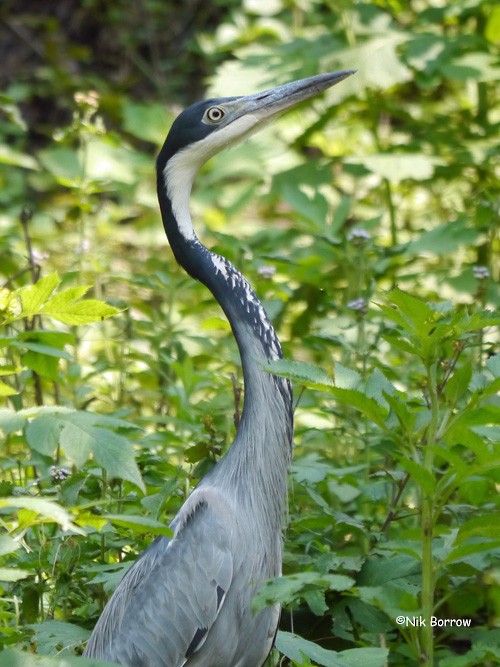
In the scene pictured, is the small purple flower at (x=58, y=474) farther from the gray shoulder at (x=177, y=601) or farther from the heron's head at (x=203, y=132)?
the heron's head at (x=203, y=132)

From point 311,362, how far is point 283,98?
120cm

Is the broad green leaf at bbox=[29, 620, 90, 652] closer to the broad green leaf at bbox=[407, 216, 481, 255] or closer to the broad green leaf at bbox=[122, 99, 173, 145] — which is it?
the broad green leaf at bbox=[407, 216, 481, 255]

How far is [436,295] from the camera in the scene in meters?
4.58

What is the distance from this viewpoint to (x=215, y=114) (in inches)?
128

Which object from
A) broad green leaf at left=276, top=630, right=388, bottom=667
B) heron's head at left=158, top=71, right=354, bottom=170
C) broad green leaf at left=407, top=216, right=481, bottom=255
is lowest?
broad green leaf at left=276, top=630, right=388, bottom=667

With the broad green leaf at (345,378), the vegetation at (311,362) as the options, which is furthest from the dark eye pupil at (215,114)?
the broad green leaf at (345,378)

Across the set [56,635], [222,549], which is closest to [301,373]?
[222,549]

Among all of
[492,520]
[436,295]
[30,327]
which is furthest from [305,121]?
[492,520]

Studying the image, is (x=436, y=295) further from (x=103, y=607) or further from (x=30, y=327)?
(x=103, y=607)

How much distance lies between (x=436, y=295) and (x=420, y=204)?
2.01 metres

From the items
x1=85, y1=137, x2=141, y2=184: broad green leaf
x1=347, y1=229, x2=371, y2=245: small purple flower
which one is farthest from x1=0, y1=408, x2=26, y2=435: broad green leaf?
x1=85, y1=137, x2=141, y2=184: broad green leaf

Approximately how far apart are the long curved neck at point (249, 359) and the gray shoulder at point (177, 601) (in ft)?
0.67

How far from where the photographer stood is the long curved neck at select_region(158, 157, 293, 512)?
2.81 m

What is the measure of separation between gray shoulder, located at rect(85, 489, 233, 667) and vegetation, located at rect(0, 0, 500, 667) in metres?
0.09
